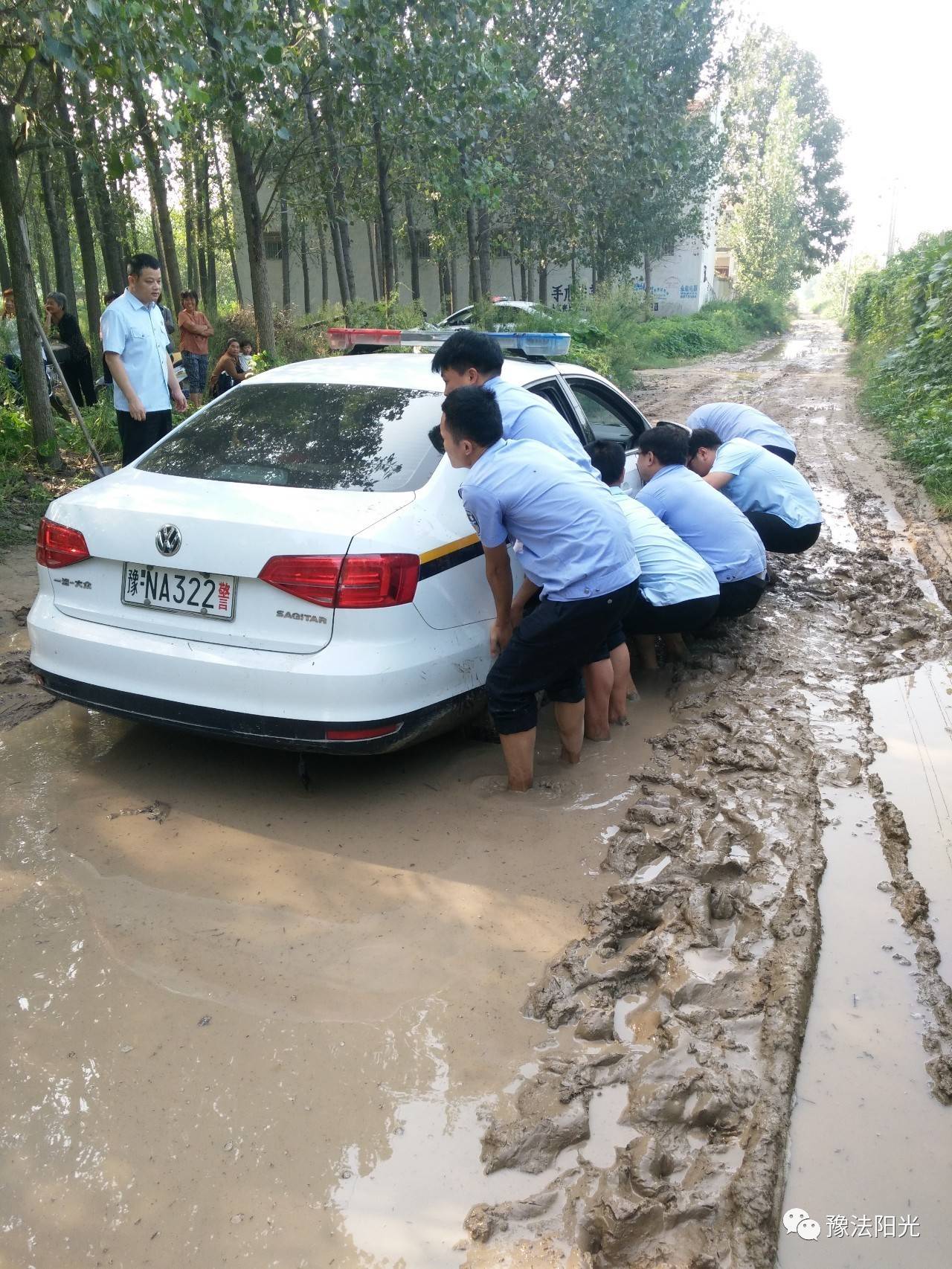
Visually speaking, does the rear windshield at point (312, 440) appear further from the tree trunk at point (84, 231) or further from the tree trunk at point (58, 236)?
the tree trunk at point (58, 236)

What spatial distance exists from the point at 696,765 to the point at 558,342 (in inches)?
120

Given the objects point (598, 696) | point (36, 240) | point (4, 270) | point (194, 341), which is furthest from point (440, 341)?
point (36, 240)

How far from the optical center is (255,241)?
12.6m

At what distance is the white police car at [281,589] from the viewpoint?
352 cm

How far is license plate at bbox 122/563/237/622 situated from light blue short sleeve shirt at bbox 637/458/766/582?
2682mm

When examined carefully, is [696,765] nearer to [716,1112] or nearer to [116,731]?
[716,1112]

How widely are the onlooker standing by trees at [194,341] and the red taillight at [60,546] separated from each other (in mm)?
9782

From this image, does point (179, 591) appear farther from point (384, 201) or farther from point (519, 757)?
point (384, 201)

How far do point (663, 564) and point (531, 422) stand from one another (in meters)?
1.29

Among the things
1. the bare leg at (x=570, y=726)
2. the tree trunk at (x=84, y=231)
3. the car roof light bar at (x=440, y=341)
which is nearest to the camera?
the bare leg at (x=570, y=726)

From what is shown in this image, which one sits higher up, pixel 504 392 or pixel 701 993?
pixel 504 392

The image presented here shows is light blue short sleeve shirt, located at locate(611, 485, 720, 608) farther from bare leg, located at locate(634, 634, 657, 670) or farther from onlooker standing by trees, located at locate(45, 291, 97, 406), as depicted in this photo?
onlooker standing by trees, located at locate(45, 291, 97, 406)

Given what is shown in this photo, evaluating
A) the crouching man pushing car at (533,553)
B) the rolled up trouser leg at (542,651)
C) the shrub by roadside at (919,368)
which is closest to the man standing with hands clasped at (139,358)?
the crouching man pushing car at (533,553)

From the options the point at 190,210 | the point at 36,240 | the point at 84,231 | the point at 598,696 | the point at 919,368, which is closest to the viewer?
the point at 598,696
